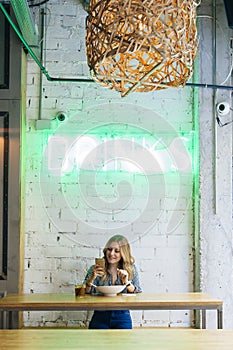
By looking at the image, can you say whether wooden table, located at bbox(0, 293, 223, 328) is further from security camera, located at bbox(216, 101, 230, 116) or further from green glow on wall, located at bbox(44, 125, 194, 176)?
security camera, located at bbox(216, 101, 230, 116)

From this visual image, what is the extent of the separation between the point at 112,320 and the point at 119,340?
1.82 meters

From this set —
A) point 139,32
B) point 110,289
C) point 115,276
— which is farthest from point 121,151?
point 139,32

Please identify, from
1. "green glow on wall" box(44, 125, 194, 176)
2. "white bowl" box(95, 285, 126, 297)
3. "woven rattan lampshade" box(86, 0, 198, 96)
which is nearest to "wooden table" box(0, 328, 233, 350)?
"woven rattan lampshade" box(86, 0, 198, 96)

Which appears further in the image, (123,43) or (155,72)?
(155,72)

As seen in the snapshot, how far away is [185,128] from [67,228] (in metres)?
1.42

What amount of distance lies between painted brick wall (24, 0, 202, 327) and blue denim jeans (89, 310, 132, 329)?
720 millimetres

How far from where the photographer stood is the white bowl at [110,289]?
17.2ft

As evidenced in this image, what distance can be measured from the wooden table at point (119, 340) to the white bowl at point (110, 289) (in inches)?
57.3

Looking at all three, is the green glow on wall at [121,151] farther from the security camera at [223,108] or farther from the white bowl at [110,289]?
the white bowl at [110,289]

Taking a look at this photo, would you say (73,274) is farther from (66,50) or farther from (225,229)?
(66,50)

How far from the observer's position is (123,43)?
308 cm

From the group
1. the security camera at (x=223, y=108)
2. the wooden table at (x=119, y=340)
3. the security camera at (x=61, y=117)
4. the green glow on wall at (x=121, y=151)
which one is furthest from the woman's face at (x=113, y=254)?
the wooden table at (x=119, y=340)

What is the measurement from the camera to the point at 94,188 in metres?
6.14

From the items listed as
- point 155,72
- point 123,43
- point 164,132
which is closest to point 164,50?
point 123,43
